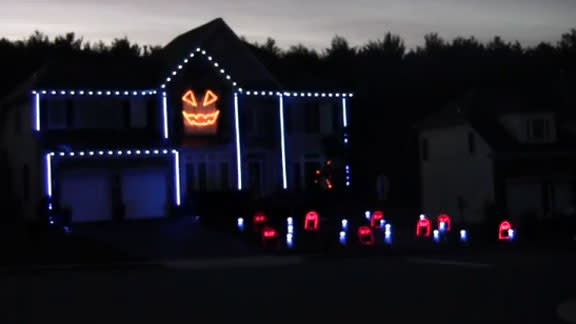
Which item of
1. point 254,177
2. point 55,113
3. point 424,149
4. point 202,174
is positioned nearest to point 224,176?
point 202,174

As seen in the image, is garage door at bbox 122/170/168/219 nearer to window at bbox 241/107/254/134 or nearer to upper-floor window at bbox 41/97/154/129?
upper-floor window at bbox 41/97/154/129

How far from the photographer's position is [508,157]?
46.4m

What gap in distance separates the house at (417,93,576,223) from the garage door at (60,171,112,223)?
652 inches

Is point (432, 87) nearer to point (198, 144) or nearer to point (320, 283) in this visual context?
point (198, 144)

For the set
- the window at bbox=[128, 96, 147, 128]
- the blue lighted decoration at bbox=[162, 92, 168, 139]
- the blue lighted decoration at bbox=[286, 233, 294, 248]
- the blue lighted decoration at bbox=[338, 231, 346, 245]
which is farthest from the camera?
the window at bbox=[128, 96, 147, 128]

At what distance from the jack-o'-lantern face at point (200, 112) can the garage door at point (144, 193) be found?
2.44 m

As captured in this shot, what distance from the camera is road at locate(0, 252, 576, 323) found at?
1539 cm

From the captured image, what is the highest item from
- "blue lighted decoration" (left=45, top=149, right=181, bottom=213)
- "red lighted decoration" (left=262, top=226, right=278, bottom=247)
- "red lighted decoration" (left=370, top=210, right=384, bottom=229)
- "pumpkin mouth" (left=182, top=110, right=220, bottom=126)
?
"pumpkin mouth" (left=182, top=110, right=220, bottom=126)

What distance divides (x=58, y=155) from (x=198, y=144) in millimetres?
6378

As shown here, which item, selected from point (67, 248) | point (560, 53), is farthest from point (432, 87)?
point (67, 248)

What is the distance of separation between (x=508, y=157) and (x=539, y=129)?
2.43 metres

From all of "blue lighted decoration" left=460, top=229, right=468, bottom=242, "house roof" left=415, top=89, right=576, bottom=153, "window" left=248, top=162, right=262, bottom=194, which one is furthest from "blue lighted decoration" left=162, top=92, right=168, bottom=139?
"house roof" left=415, top=89, right=576, bottom=153

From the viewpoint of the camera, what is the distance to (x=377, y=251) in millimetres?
33312

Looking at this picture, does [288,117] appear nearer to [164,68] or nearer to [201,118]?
[201,118]
